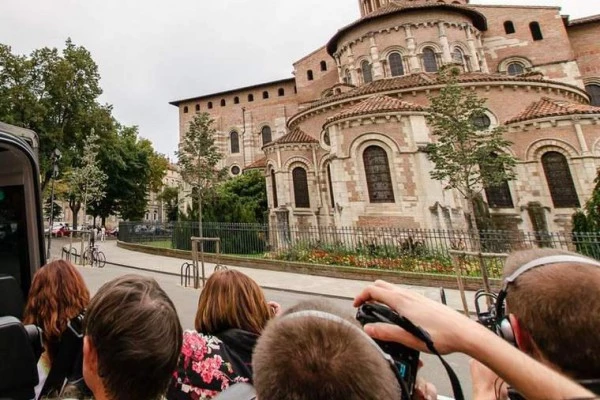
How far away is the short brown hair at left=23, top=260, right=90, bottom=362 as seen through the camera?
7.30ft

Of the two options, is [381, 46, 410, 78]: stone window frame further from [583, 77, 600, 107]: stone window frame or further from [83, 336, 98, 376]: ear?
[83, 336, 98, 376]: ear

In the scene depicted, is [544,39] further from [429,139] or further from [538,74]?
[429,139]

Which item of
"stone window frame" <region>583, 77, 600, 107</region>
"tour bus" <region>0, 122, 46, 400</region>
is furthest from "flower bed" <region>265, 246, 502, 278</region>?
"stone window frame" <region>583, 77, 600, 107</region>

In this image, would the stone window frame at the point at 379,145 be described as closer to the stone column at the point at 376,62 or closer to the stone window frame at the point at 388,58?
the stone column at the point at 376,62

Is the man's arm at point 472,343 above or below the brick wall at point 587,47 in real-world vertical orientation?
below

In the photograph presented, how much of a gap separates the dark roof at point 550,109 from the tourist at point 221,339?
1943cm

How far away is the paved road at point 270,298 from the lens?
414cm

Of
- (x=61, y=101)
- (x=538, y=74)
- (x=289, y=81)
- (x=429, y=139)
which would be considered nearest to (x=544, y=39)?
(x=538, y=74)

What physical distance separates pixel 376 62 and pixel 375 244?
15.6m

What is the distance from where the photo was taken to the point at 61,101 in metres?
24.6

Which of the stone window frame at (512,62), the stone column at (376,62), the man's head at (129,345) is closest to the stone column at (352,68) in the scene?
the stone column at (376,62)

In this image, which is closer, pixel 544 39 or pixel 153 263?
pixel 153 263

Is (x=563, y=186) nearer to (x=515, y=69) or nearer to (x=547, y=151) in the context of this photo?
(x=547, y=151)

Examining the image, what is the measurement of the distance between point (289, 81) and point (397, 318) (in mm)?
36663
